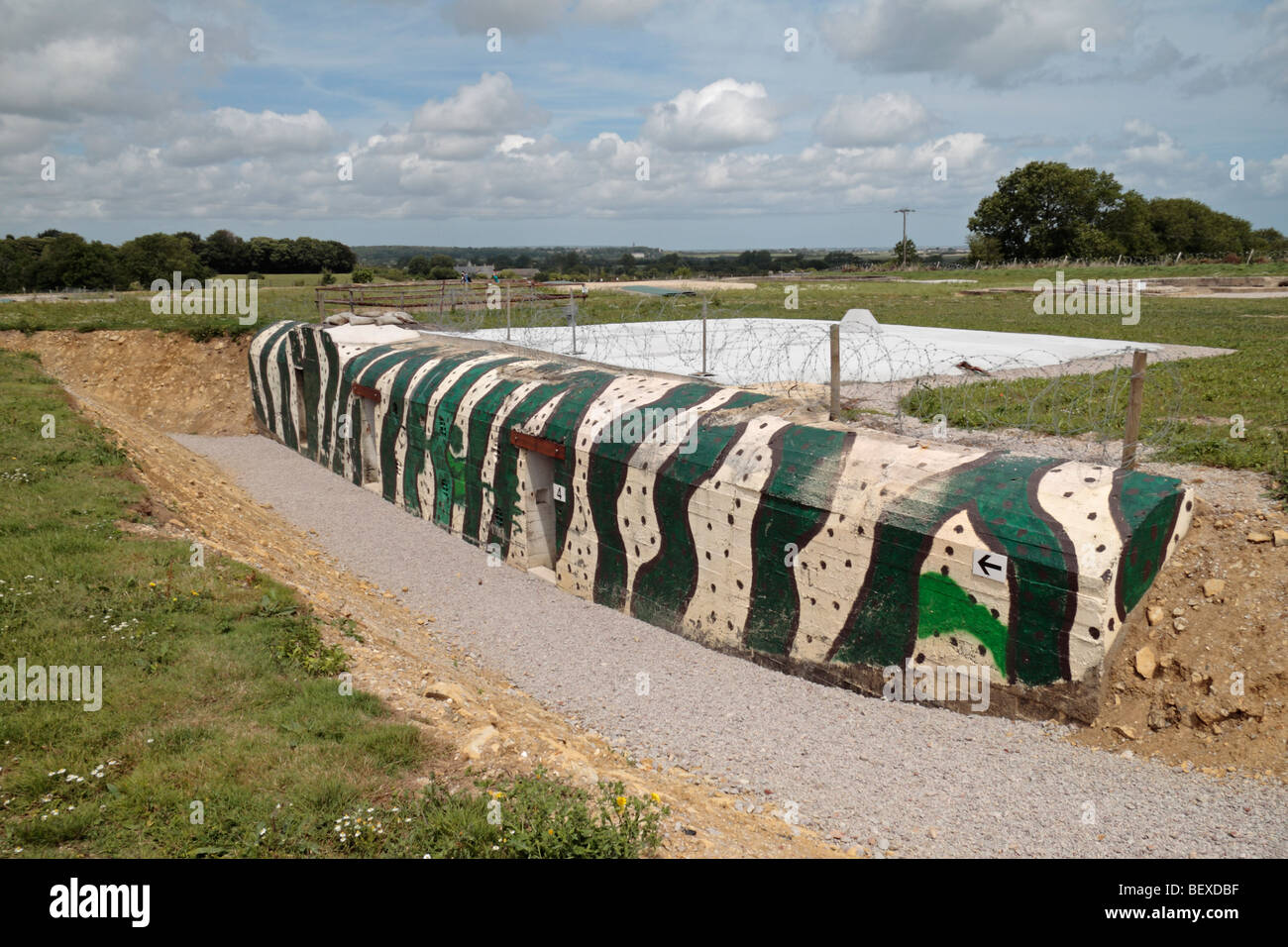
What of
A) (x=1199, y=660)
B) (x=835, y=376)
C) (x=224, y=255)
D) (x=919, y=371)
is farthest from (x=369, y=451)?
(x=224, y=255)

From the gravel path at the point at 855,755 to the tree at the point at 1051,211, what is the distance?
7104cm

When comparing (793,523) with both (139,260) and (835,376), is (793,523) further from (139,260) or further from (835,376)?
(139,260)

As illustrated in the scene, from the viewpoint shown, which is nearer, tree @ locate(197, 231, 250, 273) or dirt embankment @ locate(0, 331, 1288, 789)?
dirt embankment @ locate(0, 331, 1288, 789)

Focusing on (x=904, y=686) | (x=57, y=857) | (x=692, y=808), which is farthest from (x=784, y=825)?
(x=57, y=857)

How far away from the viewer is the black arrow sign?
7.54 metres

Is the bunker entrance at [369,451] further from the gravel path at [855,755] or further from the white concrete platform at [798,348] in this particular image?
the gravel path at [855,755]

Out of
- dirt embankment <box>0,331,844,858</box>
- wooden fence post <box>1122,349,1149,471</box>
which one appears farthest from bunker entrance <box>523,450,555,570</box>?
wooden fence post <box>1122,349,1149,471</box>

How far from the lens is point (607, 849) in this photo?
16.4 ft

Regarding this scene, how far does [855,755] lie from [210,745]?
504cm

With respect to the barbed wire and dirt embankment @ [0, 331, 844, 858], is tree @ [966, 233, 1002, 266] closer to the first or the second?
the barbed wire

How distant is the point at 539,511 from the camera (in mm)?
13125

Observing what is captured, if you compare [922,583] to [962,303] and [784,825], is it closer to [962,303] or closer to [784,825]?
[784,825]

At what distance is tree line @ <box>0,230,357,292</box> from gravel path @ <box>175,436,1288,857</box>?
5121 centimetres

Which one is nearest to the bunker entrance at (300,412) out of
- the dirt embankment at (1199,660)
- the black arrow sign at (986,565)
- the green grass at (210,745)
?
the dirt embankment at (1199,660)
